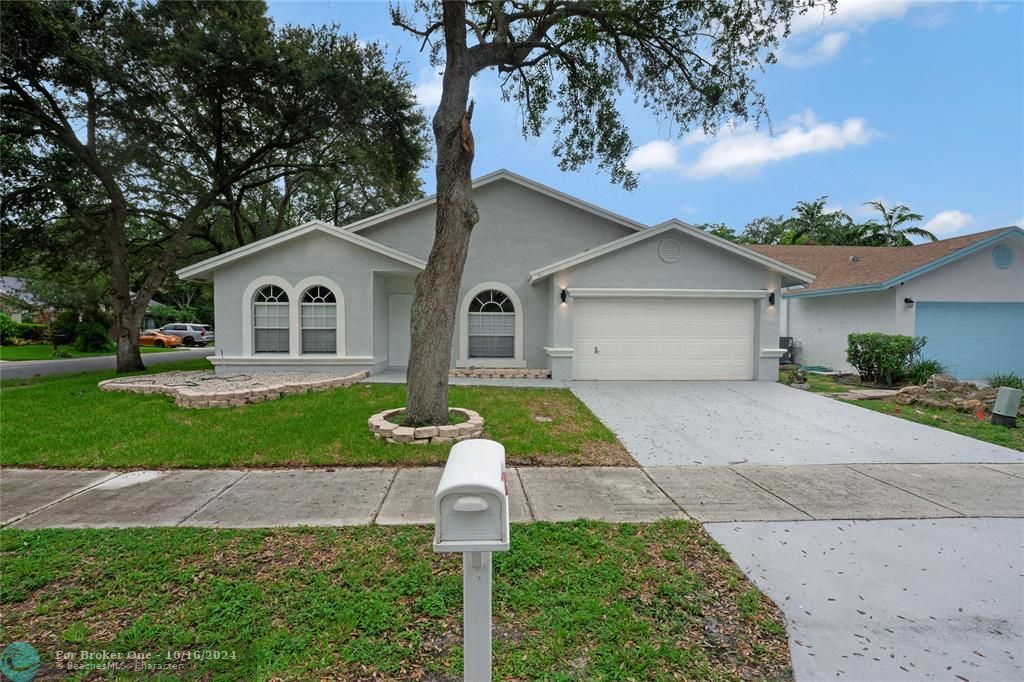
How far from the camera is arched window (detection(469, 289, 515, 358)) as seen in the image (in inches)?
499

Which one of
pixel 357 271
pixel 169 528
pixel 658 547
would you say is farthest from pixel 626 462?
pixel 357 271

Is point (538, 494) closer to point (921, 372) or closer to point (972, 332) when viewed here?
point (921, 372)

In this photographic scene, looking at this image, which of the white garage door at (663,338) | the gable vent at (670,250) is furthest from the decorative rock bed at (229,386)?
the gable vent at (670,250)

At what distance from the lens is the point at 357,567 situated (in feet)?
10.0

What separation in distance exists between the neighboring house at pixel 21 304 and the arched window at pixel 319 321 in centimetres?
2765

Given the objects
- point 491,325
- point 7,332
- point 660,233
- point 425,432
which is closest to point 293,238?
point 491,325

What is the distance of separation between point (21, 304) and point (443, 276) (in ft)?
120

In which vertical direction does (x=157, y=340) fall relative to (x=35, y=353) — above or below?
above

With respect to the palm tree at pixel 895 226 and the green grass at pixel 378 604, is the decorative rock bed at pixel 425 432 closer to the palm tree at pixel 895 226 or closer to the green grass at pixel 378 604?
the green grass at pixel 378 604

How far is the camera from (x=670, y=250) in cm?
1108

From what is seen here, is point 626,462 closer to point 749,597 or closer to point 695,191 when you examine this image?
point 749,597

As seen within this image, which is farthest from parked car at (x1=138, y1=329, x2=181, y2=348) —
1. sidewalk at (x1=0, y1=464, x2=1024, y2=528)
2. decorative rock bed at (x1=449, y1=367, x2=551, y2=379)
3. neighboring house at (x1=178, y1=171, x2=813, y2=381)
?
sidewalk at (x1=0, y1=464, x2=1024, y2=528)

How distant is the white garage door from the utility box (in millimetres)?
4512

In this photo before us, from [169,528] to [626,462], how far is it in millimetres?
4586
